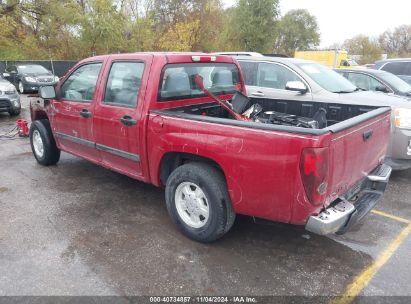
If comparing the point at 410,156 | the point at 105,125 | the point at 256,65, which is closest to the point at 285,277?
the point at 105,125

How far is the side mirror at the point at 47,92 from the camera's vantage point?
4.86 meters

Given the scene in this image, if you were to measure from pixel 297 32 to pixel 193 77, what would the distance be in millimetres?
60595

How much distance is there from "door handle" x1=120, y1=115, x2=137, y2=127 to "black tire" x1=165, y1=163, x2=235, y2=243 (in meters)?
0.72

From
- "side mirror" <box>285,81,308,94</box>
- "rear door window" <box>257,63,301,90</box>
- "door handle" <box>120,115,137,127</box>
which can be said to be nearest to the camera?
"door handle" <box>120,115,137,127</box>

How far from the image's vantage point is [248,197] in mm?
2939

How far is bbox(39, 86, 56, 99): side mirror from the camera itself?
486 centimetres

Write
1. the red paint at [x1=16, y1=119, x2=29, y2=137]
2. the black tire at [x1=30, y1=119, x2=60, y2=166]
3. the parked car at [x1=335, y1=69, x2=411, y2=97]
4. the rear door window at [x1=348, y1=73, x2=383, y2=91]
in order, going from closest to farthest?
the black tire at [x1=30, y1=119, x2=60, y2=166], the parked car at [x1=335, y1=69, x2=411, y2=97], the rear door window at [x1=348, y1=73, x2=383, y2=91], the red paint at [x1=16, y1=119, x2=29, y2=137]

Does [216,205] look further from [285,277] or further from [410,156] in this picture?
[410,156]

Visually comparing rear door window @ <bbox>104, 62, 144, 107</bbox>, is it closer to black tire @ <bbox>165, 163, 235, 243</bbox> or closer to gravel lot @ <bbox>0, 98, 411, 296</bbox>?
black tire @ <bbox>165, 163, 235, 243</bbox>

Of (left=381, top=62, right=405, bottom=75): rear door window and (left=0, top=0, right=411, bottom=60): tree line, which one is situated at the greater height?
(left=0, top=0, right=411, bottom=60): tree line

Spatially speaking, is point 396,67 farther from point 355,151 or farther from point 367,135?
point 355,151

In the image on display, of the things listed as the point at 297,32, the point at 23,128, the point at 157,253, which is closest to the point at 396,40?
the point at 297,32

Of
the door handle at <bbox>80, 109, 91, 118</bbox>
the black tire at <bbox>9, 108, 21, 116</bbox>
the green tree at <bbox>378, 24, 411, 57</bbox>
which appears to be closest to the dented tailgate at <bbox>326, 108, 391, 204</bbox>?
the door handle at <bbox>80, 109, 91, 118</bbox>

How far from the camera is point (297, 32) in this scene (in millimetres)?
59469
